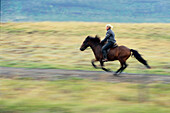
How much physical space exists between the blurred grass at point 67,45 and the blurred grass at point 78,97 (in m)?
5.73

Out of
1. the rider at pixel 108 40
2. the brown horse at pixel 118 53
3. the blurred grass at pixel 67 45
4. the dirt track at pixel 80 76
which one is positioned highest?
the rider at pixel 108 40

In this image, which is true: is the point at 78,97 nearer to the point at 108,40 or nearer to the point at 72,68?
the point at 108,40

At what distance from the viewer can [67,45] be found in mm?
36688

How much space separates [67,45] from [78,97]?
23.8 m

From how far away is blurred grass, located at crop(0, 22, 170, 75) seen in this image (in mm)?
23480

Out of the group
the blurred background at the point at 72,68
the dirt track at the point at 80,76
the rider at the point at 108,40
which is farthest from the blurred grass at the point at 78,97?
the rider at the point at 108,40

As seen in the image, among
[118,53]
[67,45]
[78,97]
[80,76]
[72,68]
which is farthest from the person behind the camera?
[67,45]

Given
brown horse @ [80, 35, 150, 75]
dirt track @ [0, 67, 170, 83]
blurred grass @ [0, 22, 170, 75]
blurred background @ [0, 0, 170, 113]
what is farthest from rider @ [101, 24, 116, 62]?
blurred grass @ [0, 22, 170, 75]

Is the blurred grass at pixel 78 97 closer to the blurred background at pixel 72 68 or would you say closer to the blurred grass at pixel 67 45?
the blurred background at pixel 72 68

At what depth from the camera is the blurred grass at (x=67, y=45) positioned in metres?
23.5

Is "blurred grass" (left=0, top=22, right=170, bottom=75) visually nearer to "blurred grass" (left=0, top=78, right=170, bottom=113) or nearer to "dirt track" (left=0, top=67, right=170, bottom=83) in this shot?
"dirt track" (left=0, top=67, right=170, bottom=83)

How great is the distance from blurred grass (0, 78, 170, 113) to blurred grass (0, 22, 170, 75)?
5.73m

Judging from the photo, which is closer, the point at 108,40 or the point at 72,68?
the point at 108,40

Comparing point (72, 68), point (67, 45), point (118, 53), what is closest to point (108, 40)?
point (118, 53)
